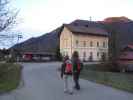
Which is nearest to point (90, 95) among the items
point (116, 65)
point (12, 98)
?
point (12, 98)

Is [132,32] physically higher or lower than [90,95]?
higher

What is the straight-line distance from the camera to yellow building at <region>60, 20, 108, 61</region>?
84.4m

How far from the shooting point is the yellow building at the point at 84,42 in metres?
84.4

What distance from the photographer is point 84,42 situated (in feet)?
288

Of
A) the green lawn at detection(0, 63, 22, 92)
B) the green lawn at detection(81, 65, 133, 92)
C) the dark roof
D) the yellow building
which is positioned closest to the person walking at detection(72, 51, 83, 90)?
the green lawn at detection(81, 65, 133, 92)

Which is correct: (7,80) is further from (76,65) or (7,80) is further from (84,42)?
(84,42)

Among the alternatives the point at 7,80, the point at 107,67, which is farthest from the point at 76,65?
the point at 107,67

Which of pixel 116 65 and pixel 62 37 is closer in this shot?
pixel 116 65

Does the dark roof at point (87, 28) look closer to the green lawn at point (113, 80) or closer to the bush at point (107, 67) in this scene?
the bush at point (107, 67)

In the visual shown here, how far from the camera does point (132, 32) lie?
340ft

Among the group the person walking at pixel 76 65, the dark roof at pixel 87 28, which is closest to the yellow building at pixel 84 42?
the dark roof at pixel 87 28

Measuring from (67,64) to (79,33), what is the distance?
2835 inches

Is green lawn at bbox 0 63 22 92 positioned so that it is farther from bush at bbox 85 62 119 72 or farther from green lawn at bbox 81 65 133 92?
bush at bbox 85 62 119 72

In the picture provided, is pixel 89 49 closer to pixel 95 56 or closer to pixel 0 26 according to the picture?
pixel 95 56
